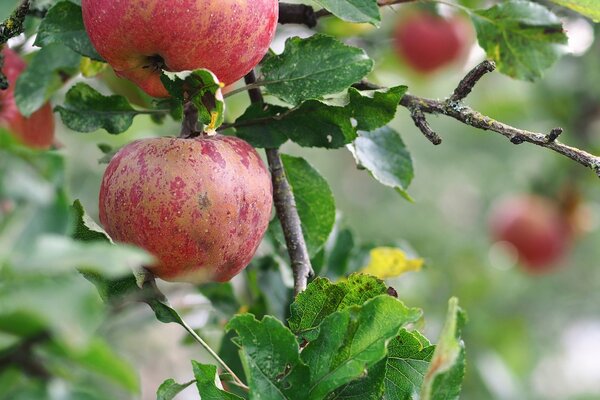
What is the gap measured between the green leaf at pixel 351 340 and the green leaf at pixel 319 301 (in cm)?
6

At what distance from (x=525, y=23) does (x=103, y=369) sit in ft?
2.45

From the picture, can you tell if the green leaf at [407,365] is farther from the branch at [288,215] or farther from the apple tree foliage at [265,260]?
the branch at [288,215]

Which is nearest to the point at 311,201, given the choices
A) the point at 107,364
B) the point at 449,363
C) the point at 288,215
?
the point at 288,215

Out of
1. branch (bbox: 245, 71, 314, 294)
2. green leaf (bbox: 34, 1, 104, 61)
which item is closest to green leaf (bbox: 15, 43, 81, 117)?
green leaf (bbox: 34, 1, 104, 61)

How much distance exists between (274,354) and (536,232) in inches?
98.9

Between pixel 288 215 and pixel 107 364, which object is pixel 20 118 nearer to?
pixel 288 215

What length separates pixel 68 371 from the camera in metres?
0.47

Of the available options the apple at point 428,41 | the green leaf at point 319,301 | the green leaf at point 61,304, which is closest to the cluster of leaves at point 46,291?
the green leaf at point 61,304

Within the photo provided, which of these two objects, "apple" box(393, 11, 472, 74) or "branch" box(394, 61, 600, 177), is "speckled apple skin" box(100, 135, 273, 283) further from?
"apple" box(393, 11, 472, 74)

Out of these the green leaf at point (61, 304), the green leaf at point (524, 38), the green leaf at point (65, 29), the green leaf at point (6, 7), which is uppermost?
the green leaf at point (6, 7)

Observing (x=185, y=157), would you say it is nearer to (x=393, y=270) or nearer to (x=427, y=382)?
(x=427, y=382)

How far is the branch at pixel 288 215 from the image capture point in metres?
0.86

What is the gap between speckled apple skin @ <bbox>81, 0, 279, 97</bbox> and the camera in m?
0.68

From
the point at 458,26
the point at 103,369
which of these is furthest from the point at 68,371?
the point at 458,26
